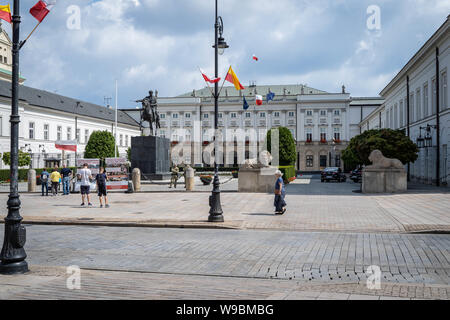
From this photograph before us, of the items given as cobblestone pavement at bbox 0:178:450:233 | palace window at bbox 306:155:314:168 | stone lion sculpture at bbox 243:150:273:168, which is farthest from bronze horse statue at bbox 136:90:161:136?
palace window at bbox 306:155:314:168

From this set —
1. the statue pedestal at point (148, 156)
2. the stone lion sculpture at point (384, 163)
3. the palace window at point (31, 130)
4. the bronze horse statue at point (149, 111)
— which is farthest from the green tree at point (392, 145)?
the palace window at point (31, 130)

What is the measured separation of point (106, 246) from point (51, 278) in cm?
324

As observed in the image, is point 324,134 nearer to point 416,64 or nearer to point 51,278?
point 416,64

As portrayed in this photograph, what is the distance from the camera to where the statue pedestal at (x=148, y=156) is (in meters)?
33.3

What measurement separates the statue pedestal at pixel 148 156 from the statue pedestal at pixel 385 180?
1653 cm

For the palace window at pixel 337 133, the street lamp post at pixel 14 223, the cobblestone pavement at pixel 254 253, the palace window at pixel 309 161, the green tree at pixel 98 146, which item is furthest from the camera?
the palace window at pixel 337 133

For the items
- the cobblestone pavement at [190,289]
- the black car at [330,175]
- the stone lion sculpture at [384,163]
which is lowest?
the cobblestone pavement at [190,289]

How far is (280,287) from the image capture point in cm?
623

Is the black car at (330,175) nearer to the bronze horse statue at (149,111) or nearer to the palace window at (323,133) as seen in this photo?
the bronze horse statue at (149,111)

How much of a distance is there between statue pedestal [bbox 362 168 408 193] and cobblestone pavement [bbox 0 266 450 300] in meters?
20.2

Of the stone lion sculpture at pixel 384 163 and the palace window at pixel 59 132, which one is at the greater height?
the palace window at pixel 59 132

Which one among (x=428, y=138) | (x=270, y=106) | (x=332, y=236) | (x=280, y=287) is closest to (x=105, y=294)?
(x=280, y=287)

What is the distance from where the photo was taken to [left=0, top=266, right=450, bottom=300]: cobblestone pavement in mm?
5617

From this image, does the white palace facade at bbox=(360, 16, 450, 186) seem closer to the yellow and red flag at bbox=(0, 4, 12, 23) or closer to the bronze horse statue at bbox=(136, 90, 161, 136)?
the bronze horse statue at bbox=(136, 90, 161, 136)
